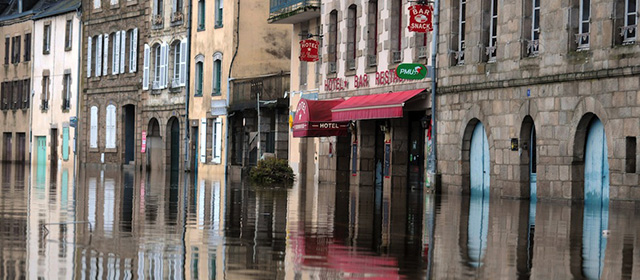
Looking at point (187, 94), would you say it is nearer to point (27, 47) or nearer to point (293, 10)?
point (293, 10)

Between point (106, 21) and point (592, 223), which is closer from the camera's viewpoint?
point (592, 223)

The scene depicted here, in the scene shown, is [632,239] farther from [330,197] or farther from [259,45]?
[259,45]

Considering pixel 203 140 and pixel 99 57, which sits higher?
pixel 99 57

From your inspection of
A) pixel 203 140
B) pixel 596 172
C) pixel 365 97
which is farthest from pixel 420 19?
pixel 203 140

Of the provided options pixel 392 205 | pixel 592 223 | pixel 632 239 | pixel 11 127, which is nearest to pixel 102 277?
pixel 632 239

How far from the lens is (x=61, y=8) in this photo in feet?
216

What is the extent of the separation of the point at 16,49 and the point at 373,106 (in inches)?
1744

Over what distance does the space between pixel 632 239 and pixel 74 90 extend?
51.7 metres

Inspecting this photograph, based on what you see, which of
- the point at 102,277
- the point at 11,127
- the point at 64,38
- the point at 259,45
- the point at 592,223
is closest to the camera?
the point at 102,277

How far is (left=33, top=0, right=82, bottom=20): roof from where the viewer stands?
6314 centimetres

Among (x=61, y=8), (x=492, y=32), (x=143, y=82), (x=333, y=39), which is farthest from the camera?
(x=61, y=8)

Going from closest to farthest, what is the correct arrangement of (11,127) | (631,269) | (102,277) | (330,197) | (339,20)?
(102,277) → (631,269) → (330,197) → (339,20) → (11,127)

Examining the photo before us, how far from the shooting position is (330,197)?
25.9m

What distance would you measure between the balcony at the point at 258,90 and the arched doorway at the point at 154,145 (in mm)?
8593
